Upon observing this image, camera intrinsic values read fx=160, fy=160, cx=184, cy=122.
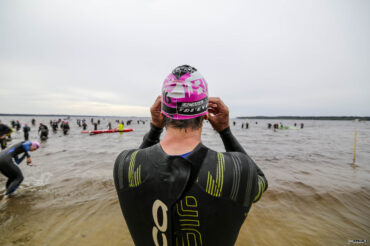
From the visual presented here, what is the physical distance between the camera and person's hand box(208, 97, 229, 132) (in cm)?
152

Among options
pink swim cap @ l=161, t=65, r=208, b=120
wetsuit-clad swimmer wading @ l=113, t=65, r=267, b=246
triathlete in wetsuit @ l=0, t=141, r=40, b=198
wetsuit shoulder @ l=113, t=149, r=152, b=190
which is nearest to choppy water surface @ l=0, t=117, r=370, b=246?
triathlete in wetsuit @ l=0, t=141, r=40, b=198

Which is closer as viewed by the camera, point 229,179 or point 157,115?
point 229,179

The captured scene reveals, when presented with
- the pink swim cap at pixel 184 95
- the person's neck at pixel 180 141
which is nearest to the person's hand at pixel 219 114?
the pink swim cap at pixel 184 95

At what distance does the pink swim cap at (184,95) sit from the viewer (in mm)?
1199

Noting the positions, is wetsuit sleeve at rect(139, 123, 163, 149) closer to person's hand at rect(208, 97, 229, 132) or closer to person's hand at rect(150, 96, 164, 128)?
person's hand at rect(150, 96, 164, 128)

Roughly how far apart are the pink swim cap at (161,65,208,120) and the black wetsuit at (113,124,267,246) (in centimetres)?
29

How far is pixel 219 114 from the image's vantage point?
1.54 m

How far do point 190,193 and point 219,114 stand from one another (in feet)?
2.71

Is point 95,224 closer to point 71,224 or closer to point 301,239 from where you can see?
point 71,224

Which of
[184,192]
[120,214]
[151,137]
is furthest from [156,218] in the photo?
[120,214]

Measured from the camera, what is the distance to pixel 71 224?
3.70 m

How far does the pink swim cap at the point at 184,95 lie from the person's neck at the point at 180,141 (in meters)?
0.11

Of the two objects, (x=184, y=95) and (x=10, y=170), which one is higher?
(x=184, y=95)

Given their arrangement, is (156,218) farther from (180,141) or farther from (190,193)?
(180,141)
